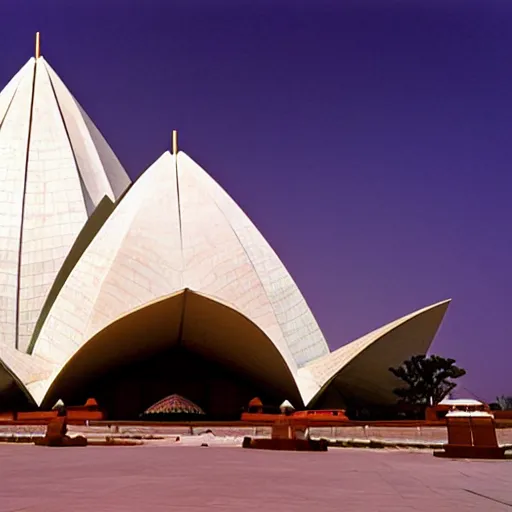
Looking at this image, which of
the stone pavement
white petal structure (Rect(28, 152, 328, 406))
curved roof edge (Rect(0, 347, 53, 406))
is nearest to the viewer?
the stone pavement

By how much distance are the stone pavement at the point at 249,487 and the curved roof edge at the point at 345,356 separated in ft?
38.7

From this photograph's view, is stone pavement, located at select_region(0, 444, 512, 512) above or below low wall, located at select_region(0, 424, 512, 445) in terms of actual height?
below

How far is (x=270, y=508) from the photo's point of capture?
3.05 m

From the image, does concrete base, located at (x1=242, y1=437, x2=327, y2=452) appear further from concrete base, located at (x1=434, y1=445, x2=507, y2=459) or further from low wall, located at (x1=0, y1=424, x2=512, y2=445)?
low wall, located at (x1=0, y1=424, x2=512, y2=445)

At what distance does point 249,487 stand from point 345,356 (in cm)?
1430

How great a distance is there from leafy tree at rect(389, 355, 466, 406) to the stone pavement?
1312cm

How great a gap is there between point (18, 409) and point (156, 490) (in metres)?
17.4

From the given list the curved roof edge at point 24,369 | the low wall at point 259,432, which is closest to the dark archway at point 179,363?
the curved roof edge at point 24,369

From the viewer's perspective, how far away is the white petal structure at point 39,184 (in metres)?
21.2

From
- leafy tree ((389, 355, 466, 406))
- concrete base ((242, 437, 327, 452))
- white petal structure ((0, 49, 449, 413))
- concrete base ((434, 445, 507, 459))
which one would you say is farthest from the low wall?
leafy tree ((389, 355, 466, 406))

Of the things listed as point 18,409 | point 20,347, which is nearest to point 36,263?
point 20,347

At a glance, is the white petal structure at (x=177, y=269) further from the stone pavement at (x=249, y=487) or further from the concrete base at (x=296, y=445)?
the stone pavement at (x=249, y=487)

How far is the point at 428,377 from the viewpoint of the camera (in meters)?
18.6

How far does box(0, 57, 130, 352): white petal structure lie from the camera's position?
21.2 meters
